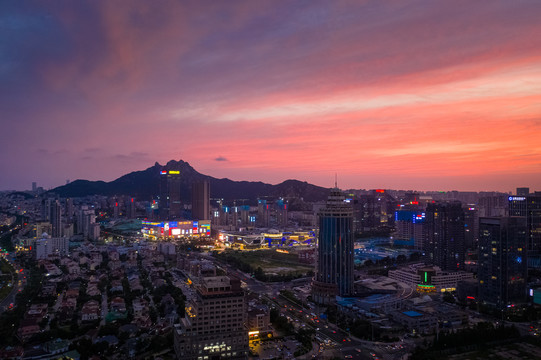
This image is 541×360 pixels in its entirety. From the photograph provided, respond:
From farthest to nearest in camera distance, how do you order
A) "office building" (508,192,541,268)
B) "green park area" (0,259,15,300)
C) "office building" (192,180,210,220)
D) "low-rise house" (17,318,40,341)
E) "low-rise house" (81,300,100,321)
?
"office building" (192,180,210,220), "office building" (508,192,541,268), "green park area" (0,259,15,300), "low-rise house" (81,300,100,321), "low-rise house" (17,318,40,341)

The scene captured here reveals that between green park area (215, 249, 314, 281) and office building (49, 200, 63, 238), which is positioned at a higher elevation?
office building (49, 200, 63, 238)

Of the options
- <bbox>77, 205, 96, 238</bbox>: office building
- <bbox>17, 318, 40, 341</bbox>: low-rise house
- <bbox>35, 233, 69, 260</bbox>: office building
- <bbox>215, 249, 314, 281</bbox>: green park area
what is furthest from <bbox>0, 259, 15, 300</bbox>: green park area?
<bbox>77, 205, 96, 238</bbox>: office building

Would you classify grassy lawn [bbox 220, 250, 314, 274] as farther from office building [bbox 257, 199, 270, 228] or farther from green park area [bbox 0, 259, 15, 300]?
office building [bbox 257, 199, 270, 228]

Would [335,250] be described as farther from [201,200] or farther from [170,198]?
[170,198]

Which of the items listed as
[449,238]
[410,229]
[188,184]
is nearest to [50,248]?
[449,238]

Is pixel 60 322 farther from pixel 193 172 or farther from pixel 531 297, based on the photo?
pixel 193 172

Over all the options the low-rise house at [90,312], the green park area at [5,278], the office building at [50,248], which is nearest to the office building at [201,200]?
the office building at [50,248]
